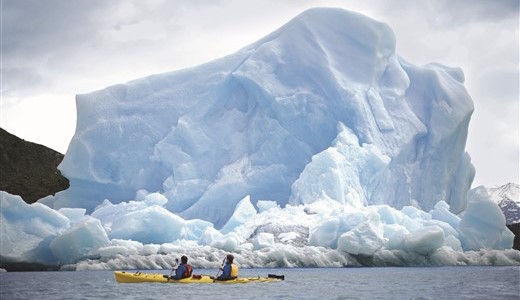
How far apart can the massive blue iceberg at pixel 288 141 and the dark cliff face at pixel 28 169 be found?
74.5 feet

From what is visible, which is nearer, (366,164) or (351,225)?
(351,225)

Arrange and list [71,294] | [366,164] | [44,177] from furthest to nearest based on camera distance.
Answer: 1. [44,177]
2. [366,164]
3. [71,294]

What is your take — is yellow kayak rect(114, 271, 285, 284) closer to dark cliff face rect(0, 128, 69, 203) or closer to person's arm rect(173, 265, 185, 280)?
person's arm rect(173, 265, 185, 280)

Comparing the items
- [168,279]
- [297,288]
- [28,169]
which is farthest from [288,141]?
[28,169]

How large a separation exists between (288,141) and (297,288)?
15.5m

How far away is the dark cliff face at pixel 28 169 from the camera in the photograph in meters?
55.3

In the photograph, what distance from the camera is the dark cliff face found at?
55344mm

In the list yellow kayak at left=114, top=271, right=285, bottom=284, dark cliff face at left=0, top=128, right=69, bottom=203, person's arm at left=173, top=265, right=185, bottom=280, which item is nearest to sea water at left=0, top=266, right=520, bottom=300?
yellow kayak at left=114, top=271, right=285, bottom=284

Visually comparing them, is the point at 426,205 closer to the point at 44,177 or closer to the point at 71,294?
the point at 71,294

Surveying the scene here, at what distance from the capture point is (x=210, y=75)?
34031 mm

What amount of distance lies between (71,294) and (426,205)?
2057 centimetres

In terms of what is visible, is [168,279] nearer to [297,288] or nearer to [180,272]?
[180,272]

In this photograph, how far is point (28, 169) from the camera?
5906cm

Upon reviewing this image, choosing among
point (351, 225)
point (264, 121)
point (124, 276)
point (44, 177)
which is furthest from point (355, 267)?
point (44, 177)
